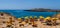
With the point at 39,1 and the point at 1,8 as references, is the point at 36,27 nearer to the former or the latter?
the point at 39,1

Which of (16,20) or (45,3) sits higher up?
(45,3)

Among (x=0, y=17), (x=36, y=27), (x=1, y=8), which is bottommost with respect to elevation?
(x=36, y=27)

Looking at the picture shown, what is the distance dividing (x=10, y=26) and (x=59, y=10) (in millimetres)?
622

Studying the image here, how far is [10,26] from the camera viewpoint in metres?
1.72

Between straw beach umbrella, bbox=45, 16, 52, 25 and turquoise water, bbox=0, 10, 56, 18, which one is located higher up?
turquoise water, bbox=0, 10, 56, 18

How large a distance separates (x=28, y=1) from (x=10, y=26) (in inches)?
14.8

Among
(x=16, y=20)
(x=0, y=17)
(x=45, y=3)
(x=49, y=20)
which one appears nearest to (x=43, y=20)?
(x=49, y=20)

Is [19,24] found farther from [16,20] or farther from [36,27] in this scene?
[36,27]

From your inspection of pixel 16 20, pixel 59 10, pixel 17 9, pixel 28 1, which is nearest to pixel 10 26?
pixel 16 20

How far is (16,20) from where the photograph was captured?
172 centimetres

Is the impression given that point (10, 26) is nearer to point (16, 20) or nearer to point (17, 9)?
point (16, 20)

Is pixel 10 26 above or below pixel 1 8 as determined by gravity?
below

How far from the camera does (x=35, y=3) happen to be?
1734mm

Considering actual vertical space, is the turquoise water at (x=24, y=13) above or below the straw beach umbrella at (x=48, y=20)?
above
